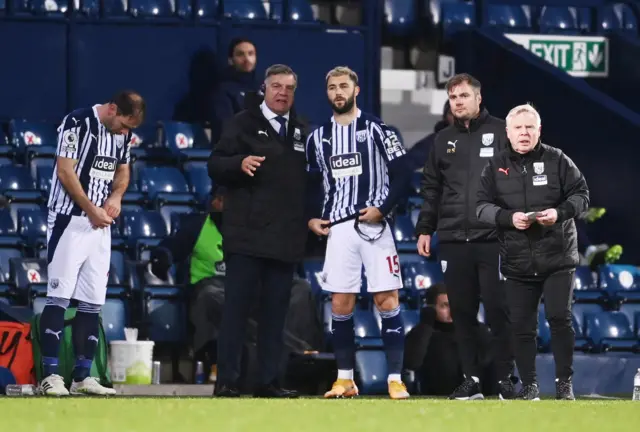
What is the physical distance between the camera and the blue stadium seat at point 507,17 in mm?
14430

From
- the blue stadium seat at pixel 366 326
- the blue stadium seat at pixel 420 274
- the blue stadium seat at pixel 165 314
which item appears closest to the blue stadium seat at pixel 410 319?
the blue stadium seat at pixel 366 326

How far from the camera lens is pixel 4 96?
12.2m

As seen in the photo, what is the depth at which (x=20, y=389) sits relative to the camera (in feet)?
27.5

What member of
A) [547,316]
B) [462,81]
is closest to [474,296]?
[547,316]

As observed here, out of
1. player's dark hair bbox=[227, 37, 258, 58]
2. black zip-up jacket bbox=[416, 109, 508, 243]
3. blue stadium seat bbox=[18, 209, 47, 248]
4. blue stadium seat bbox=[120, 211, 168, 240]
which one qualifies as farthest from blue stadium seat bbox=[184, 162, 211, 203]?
black zip-up jacket bbox=[416, 109, 508, 243]

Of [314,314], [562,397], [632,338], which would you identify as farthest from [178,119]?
[562,397]

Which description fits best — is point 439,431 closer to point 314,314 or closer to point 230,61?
point 314,314

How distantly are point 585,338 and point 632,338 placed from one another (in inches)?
12.6

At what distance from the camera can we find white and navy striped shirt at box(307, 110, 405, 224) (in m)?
8.12

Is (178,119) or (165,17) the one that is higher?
(165,17)

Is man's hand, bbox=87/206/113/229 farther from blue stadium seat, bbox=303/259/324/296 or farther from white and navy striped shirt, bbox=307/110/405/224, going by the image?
blue stadium seat, bbox=303/259/324/296

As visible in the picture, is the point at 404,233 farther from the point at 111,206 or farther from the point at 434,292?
the point at 111,206

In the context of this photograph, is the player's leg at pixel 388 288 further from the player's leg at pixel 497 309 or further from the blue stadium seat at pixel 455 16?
the blue stadium seat at pixel 455 16

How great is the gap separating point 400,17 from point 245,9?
1.68 meters
